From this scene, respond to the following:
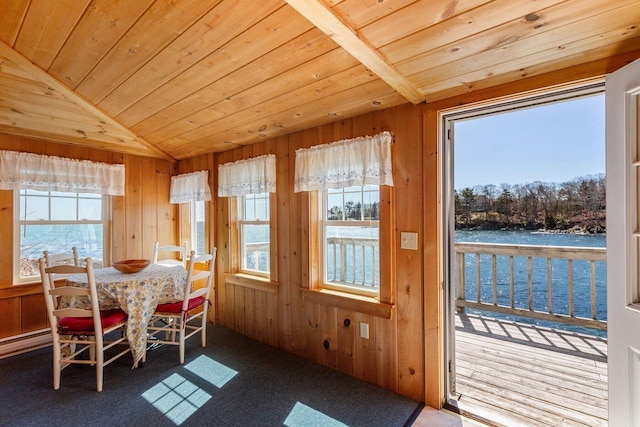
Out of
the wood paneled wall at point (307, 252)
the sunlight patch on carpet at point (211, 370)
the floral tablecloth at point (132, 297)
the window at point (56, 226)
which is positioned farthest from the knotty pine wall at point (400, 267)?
the window at point (56, 226)

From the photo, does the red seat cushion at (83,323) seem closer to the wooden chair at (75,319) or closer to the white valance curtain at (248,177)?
the wooden chair at (75,319)

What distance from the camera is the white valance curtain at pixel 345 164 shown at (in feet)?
7.32

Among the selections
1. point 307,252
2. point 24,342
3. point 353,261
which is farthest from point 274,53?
point 24,342

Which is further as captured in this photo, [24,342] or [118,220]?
[118,220]

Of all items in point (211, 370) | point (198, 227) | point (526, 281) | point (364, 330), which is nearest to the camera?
point (364, 330)

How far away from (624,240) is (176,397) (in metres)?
2.82

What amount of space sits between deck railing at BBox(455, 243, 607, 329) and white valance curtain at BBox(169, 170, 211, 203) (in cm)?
322

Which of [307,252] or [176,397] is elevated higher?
[307,252]

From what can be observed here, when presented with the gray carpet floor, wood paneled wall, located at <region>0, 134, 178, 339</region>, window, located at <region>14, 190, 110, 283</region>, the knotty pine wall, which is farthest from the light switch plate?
window, located at <region>14, 190, 110, 283</region>

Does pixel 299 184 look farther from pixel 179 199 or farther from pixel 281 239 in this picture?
pixel 179 199

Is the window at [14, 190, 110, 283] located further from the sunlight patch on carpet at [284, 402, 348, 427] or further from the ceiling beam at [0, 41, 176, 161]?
the sunlight patch on carpet at [284, 402, 348, 427]

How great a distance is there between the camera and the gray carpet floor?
6.44 feet

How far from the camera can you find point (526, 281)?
3336 millimetres

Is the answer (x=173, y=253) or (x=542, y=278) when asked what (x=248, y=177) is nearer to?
(x=173, y=253)
